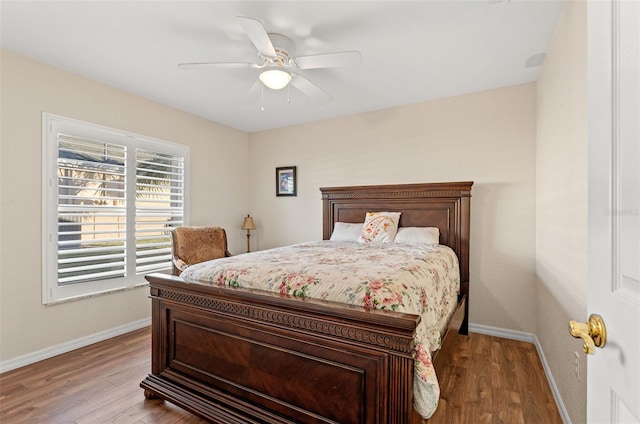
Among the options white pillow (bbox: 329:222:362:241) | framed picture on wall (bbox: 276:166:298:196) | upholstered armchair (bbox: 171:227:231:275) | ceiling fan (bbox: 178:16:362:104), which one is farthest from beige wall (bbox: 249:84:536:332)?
ceiling fan (bbox: 178:16:362:104)

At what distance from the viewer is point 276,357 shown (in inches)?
64.6

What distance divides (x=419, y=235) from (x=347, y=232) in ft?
2.75

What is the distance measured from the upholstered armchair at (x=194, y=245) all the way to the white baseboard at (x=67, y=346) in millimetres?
714

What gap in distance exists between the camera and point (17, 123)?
2541 millimetres

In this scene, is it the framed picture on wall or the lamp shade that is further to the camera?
the lamp shade

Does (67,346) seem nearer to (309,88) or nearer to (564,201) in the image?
(309,88)

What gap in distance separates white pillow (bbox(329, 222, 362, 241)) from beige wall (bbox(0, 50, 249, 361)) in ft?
7.53

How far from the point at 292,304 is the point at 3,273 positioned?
256 centimetres

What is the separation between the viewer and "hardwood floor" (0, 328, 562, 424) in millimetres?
1901

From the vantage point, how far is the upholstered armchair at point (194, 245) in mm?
3347

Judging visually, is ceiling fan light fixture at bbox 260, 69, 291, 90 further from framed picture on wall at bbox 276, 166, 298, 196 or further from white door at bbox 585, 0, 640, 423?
framed picture on wall at bbox 276, 166, 298, 196

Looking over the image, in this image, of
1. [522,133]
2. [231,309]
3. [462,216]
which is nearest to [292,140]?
[462,216]

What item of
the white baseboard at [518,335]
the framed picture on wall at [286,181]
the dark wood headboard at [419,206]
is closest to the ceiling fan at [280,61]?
the dark wood headboard at [419,206]

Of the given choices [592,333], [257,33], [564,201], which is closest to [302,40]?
[257,33]
